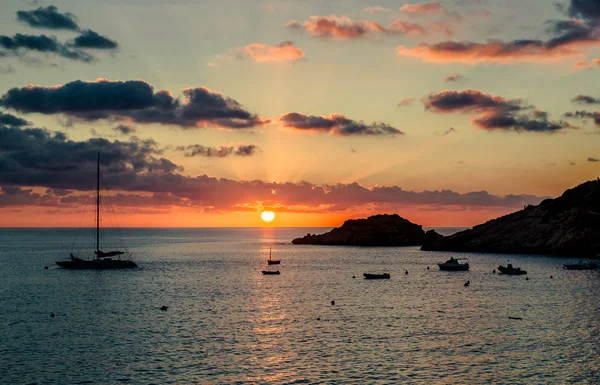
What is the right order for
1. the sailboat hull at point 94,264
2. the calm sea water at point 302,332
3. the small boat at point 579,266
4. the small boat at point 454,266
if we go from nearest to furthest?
the calm sea water at point 302,332 → the small boat at point 579,266 → the small boat at point 454,266 → the sailboat hull at point 94,264

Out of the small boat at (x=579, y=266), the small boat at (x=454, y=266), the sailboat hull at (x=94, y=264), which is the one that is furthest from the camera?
the sailboat hull at (x=94, y=264)

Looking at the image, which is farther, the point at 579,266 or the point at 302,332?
the point at 579,266

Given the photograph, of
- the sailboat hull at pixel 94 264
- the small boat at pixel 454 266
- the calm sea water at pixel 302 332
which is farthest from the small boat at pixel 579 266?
the sailboat hull at pixel 94 264

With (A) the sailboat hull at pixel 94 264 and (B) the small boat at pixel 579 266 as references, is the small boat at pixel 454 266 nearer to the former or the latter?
(B) the small boat at pixel 579 266

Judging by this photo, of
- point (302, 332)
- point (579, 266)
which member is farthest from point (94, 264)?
point (579, 266)

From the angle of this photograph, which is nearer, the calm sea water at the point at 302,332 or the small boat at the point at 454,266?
the calm sea water at the point at 302,332

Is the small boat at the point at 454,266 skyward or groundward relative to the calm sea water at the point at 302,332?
skyward

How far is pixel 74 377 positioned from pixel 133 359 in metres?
6.71

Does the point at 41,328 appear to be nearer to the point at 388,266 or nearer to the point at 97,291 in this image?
the point at 97,291

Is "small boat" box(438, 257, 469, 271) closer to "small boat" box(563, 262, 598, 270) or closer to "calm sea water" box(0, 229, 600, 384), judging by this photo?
"small boat" box(563, 262, 598, 270)

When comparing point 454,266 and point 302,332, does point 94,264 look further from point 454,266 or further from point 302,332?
point 302,332

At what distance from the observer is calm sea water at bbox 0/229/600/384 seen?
158ft

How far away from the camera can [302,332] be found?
65500 millimetres

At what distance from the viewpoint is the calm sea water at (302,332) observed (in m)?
48.2
